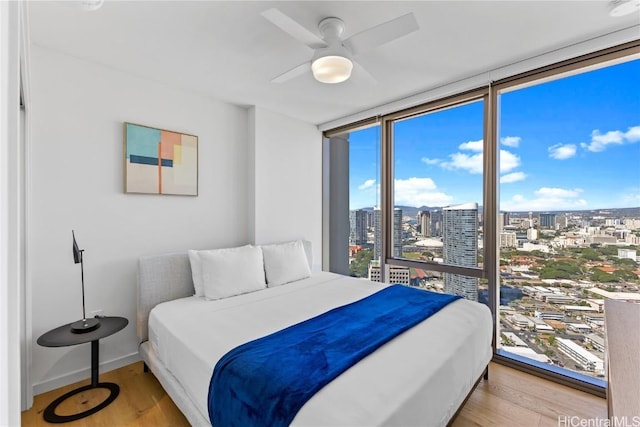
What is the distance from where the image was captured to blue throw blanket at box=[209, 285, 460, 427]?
4.03 ft

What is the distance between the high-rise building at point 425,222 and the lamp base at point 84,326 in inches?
122

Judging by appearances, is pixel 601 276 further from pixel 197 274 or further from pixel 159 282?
pixel 159 282

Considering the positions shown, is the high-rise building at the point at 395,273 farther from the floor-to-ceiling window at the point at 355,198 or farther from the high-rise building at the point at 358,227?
the high-rise building at the point at 358,227

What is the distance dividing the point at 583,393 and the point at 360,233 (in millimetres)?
2570

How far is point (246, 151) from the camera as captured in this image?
3.56 metres

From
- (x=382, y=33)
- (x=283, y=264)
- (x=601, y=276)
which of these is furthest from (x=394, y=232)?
(x=382, y=33)

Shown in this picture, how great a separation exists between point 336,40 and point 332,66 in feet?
0.72

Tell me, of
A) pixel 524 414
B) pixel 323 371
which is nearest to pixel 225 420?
pixel 323 371

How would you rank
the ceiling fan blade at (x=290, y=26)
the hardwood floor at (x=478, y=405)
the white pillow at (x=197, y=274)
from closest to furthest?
the ceiling fan blade at (x=290, y=26)
the hardwood floor at (x=478, y=405)
the white pillow at (x=197, y=274)

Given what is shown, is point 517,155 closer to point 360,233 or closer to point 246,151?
point 360,233

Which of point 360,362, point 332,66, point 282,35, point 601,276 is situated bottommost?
point 360,362

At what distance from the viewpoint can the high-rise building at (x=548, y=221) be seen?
100 inches

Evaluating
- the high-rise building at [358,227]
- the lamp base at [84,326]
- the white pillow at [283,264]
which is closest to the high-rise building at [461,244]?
the high-rise building at [358,227]

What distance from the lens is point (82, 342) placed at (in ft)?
6.38
